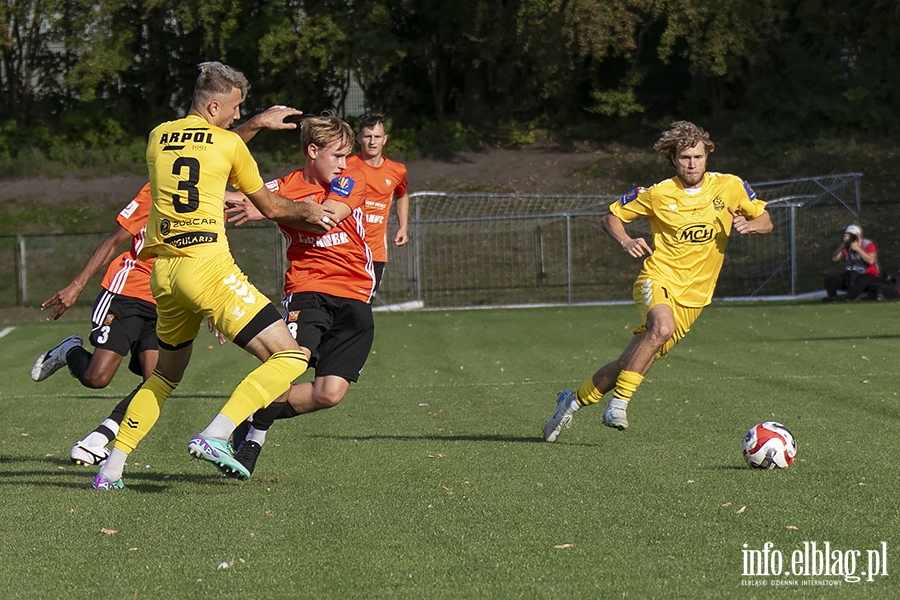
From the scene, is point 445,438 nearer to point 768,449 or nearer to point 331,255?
point 331,255

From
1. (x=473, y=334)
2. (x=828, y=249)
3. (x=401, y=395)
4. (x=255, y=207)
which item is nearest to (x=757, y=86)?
(x=828, y=249)

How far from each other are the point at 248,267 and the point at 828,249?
1417 cm

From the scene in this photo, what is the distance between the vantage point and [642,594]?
384cm

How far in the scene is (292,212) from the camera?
5.80 metres

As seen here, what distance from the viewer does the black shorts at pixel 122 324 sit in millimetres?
7820

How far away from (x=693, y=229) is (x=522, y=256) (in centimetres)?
1973

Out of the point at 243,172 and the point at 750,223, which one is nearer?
the point at 243,172

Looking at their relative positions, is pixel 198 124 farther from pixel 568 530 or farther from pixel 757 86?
pixel 757 86

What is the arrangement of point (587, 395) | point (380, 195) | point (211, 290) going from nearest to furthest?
1. point (211, 290)
2. point (587, 395)
3. point (380, 195)

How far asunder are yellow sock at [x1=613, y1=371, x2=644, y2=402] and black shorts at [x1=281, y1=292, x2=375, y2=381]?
1.73 m

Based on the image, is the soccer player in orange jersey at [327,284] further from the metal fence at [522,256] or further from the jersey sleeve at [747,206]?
the metal fence at [522,256]

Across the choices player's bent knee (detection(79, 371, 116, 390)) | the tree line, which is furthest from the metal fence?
player's bent knee (detection(79, 371, 116, 390))

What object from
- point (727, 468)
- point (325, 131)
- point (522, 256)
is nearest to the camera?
point (727, 468)

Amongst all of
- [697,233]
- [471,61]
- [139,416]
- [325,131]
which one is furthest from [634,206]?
[471,61]
